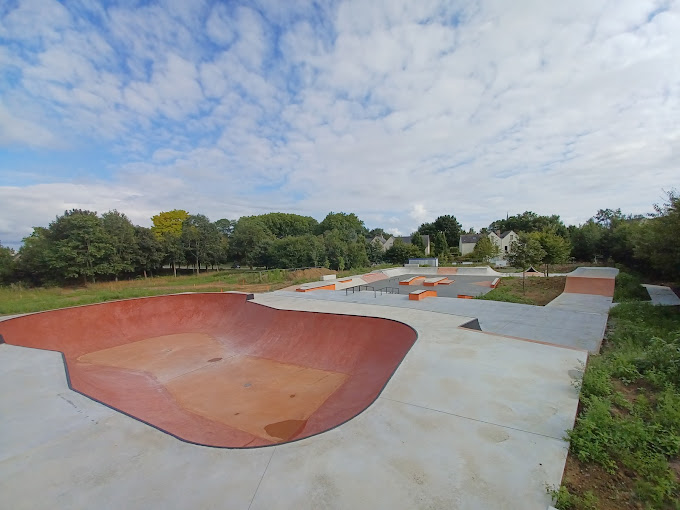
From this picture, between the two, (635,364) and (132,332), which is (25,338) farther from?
(635,364)

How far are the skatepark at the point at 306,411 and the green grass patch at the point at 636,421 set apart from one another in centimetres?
26

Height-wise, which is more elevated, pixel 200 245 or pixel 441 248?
pixel 200 245

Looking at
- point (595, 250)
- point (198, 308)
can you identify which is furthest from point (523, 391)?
point (595, 250)

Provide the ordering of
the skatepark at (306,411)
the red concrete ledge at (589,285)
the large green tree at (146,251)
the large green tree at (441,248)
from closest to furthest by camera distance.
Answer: the skatepark at (306,411) → the red concrete ledge at (589,285) → the large green tree at (146,251) → the large green tree at (441,248)

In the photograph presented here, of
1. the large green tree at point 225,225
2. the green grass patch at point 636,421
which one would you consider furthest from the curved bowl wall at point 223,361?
the large green tree at point 225,225

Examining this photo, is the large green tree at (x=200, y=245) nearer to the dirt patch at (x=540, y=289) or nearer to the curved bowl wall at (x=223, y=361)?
the curved bowl wall at (x=223, y=361)

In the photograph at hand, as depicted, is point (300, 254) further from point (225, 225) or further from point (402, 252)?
point (225, 225)

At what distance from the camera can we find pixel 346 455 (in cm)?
299

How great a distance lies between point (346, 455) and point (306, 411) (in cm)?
312

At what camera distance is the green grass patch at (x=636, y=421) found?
95.7 inches

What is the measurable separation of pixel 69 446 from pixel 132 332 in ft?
32.9

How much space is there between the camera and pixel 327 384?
22.9 ft

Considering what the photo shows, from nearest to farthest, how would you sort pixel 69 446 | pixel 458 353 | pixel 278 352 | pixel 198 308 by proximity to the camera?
pixel 69 446
pixel 458 353
pixel 278 352
pixel 198 308

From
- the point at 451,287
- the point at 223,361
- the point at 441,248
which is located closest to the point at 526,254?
the point at 451,287
